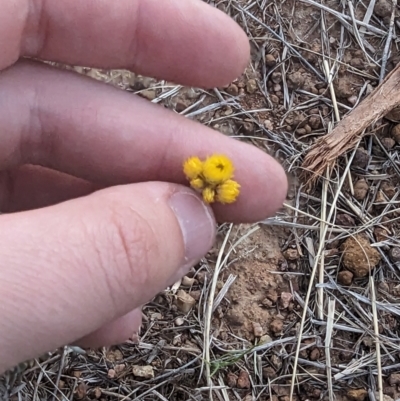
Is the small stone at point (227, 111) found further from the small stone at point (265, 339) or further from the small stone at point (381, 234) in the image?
the small stone at point (265, 339)

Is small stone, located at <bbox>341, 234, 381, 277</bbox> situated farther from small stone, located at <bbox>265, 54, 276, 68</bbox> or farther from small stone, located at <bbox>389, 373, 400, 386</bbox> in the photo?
small stone, located at <bbox>265, 54, 276, 68</bbox>

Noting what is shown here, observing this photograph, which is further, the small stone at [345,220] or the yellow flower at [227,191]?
the small stone at [345,220]

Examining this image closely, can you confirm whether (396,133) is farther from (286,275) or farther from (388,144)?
(286,275)

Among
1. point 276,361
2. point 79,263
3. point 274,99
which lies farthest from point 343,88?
point 79,263

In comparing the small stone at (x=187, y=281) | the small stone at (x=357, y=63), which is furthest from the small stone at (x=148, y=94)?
the small stone at (x=357, y=63)

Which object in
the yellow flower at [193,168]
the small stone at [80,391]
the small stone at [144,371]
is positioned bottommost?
the small stone at [80,391]

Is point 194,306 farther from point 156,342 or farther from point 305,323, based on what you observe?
point 305,323

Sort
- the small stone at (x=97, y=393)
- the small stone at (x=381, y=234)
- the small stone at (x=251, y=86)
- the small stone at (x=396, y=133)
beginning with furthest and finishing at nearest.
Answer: the small stone at (x=251, y=86)
the small stone at (x=396, y=133)
the small stone at (x=381, y=234)
the small stone at (x=97, y=393)
